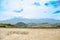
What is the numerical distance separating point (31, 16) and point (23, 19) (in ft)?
0.30

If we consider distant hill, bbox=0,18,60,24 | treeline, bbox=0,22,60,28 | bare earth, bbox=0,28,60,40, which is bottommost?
bare earth, bbox=0,28,60,40

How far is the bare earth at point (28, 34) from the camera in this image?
4.25ft

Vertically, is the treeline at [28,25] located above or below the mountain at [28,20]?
below

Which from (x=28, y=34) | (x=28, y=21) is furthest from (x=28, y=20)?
(x=28, y=34)

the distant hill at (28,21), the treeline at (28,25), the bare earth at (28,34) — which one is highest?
the distant hill at (28,21)

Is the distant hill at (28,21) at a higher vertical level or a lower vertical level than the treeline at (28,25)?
higher

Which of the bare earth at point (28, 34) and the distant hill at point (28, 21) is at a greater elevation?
the distant hill at point (28, 21)

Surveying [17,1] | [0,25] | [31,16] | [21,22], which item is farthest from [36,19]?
[0,25]

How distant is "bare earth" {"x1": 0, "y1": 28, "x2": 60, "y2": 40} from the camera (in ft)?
4.25

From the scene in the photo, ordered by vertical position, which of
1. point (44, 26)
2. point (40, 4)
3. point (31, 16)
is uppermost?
point (40, 4)

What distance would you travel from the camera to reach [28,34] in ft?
4.32

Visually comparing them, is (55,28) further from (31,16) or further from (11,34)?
(11,34)

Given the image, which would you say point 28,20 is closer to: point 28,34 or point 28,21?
point 28,21

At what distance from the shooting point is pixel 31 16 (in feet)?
4.43
